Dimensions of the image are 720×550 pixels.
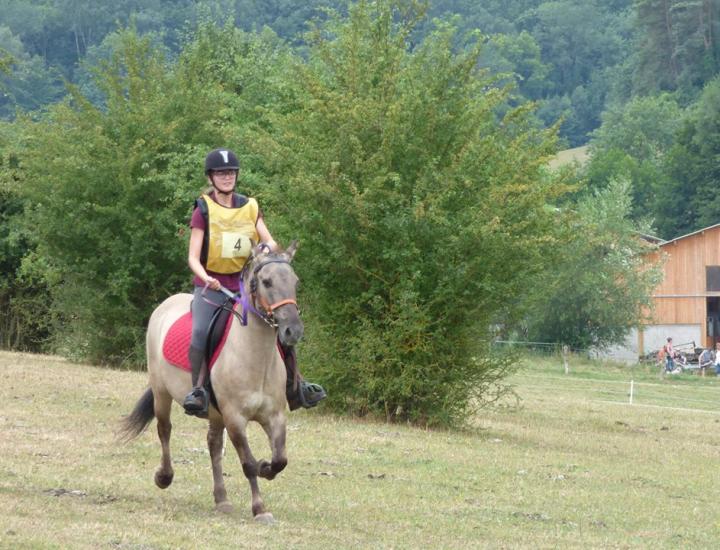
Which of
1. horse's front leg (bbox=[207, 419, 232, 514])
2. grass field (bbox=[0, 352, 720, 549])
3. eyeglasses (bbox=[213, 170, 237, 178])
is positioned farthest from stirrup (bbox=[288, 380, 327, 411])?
eyeglasses (bbox=[213, 170, 237, 178])

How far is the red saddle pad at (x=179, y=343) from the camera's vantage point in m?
11.0

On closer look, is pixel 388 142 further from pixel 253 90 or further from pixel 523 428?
pixel 253 90

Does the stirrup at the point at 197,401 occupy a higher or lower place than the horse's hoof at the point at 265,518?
higher

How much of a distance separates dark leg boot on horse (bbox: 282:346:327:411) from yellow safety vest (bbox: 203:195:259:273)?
2.89ft

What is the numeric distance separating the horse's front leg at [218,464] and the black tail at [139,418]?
1.32 meters

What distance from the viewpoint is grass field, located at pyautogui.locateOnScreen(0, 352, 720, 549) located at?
9680 millimetres

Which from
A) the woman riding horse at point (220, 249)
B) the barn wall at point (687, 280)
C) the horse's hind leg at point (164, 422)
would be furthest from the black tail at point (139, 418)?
the barn wall at point (687, 280)

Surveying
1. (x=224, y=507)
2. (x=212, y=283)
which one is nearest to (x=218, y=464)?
(x=224, y=507)

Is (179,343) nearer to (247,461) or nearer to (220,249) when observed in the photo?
(220,249)

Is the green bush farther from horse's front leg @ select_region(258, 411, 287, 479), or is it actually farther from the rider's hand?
horse's front leg @ select_region(258, 411, 287, 479)

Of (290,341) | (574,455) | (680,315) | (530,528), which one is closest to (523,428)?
(574,455)

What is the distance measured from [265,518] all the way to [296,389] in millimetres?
1238

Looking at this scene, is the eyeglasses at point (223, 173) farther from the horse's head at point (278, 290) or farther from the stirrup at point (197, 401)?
the stirrup at point (197, 401)

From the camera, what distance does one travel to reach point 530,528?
11133 millimetres
